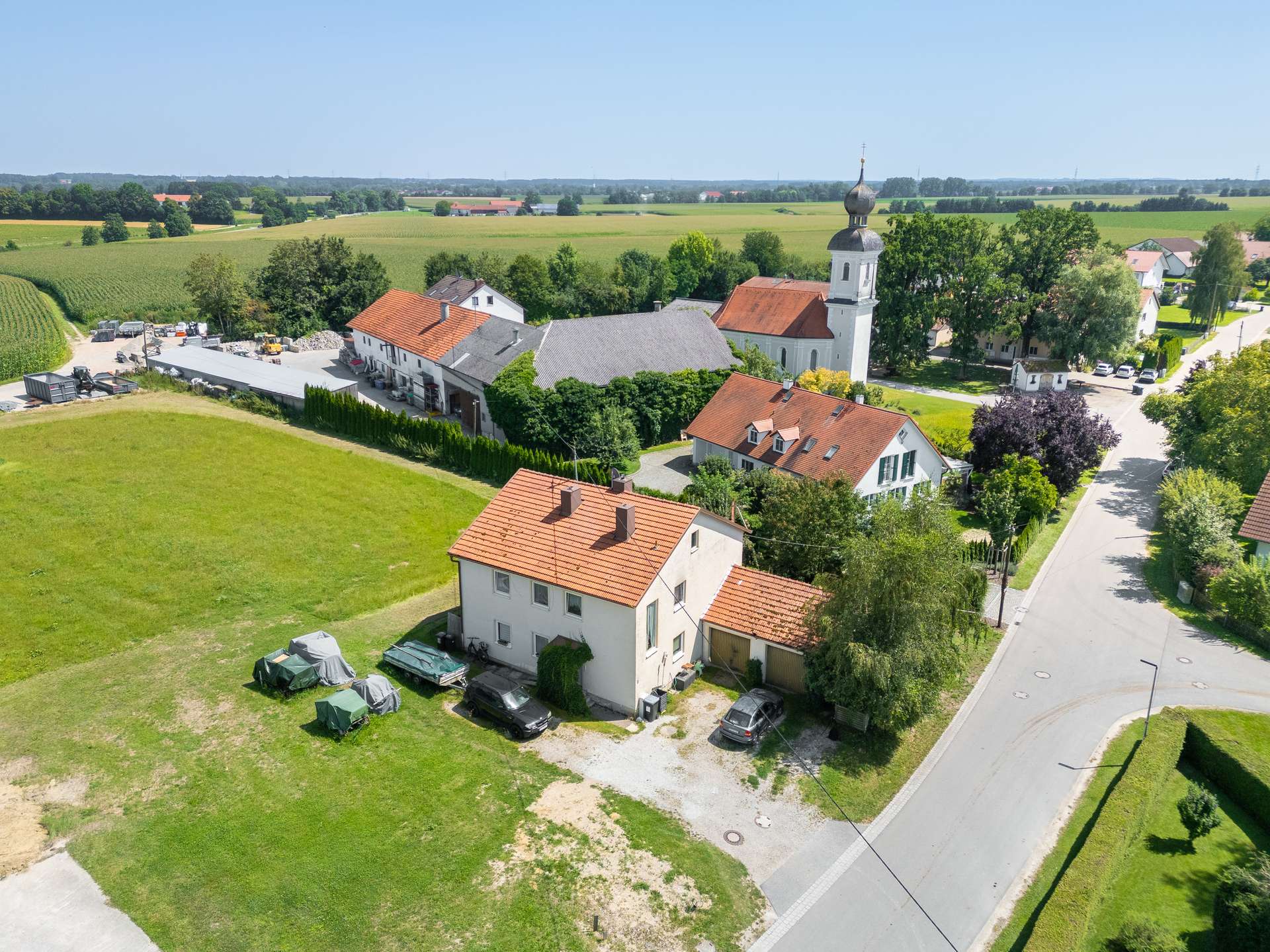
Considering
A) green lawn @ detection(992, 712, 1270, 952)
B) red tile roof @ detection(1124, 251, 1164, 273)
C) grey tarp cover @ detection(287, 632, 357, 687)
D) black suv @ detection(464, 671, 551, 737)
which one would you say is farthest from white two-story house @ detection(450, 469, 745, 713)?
red tile roof @ detection(1124, 251, 1164, 273)

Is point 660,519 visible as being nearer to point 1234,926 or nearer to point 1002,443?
point 1234,926

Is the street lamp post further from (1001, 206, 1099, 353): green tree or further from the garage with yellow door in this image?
(1001, 206, 1099, 353): green tree

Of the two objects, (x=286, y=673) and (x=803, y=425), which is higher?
(x=803, y=425)

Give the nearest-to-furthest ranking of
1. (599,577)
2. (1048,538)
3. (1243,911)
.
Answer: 1. (1243,911)
2. (599,577)
3. (1048,538)

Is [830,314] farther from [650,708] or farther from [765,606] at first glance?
[650,708]

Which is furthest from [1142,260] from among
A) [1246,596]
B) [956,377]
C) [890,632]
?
[890,632]

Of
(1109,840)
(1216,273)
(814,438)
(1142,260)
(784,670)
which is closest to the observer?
(1109,840)
